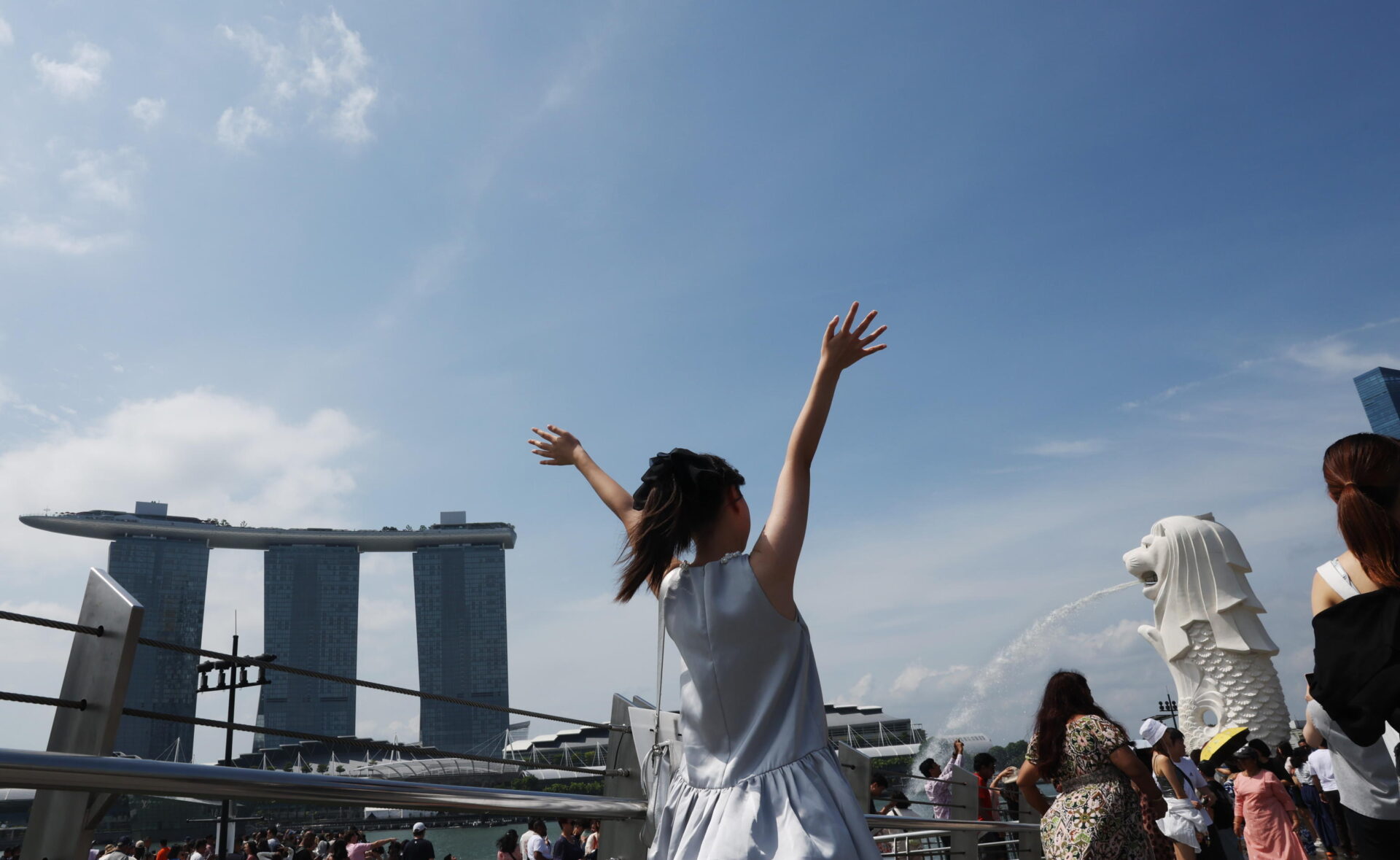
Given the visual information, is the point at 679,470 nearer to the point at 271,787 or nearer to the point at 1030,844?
the point at 271,787

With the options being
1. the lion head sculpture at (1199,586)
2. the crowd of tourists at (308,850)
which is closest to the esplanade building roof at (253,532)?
the crowd of tourists at (308,850)

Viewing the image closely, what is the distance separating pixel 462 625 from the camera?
106938mm

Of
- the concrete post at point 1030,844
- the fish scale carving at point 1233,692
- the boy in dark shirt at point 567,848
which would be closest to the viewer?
the concrete post at point 1030,844

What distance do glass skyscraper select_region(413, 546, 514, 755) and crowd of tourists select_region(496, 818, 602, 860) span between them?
331 ft

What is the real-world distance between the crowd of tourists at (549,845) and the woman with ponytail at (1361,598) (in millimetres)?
6057

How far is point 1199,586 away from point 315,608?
340 feet

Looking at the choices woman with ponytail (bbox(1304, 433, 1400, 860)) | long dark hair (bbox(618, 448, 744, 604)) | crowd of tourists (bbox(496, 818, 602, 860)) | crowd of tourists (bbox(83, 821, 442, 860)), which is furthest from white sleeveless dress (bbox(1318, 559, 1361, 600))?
crowd of tourists (bbox(83, 821, 442, 860))

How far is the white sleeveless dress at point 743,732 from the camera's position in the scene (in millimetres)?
1396

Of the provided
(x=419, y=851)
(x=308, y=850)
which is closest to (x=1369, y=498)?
(x=419, y=851)

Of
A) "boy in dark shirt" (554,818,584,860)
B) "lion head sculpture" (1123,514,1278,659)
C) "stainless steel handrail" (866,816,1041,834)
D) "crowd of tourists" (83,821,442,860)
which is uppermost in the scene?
"lion head sculpture" (1123,514,1278,659)

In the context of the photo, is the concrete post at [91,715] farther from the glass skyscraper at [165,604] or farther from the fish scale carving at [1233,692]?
the glass skyscraper at [165,604]

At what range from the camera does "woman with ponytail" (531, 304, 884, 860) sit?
140 centimetres

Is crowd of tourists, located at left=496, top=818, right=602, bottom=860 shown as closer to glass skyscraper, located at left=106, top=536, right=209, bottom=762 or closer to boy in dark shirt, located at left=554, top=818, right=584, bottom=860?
boy in dark shirt, located at left=554, top=818, right=584, bottom=860

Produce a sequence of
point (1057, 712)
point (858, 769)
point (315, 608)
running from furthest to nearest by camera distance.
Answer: point (315, 608)
point (1057, 712)
point (858, 769)
